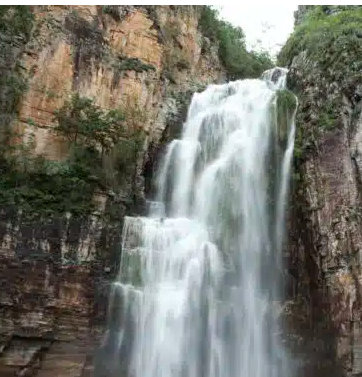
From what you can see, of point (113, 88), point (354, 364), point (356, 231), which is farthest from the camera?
point (113, 88)

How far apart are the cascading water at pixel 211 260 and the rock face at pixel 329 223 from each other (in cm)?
53

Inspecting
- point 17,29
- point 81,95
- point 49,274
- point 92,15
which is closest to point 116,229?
point 49,274

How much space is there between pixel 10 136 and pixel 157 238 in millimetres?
5014

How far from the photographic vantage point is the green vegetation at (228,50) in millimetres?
20812

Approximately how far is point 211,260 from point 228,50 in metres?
12.2

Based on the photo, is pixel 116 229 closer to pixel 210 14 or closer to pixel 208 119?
pixel 208 119

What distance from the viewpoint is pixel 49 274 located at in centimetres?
1127

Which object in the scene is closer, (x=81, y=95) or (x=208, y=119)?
(x=81, y=95)

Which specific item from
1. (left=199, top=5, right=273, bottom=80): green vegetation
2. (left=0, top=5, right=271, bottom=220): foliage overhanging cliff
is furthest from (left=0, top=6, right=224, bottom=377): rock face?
(left=199, top=5, right=273, bottom=80): green vegetation

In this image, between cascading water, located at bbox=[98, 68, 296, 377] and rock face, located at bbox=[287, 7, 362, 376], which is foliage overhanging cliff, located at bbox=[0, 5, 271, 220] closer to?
cascading water, located at bbox=[98, 68, 296, 377]

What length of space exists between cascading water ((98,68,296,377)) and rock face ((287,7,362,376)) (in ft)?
1.74

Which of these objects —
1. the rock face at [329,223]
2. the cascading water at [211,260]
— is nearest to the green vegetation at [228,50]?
the cascading water at [211,260]

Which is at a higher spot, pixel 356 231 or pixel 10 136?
pixel 10 136

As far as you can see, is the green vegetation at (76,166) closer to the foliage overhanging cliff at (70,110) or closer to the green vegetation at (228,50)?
the foliage overhanging cliff at (70,110)
